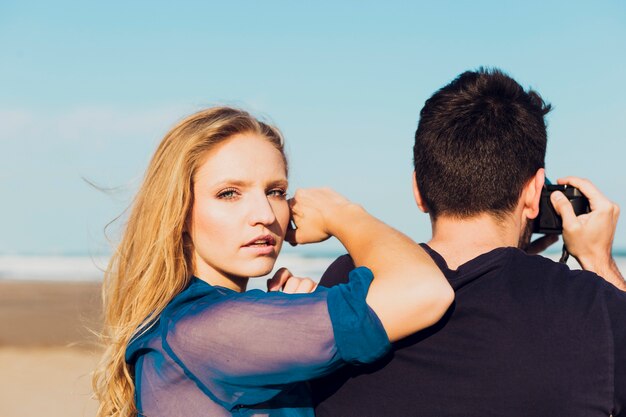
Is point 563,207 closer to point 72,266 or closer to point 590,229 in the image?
point 590,229

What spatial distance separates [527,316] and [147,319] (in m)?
1.19

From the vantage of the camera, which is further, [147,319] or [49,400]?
[49,400]

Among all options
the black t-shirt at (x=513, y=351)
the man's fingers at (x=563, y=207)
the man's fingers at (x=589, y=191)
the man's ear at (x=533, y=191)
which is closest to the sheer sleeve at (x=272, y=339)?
the black t-shirt at (x=513, y=351)

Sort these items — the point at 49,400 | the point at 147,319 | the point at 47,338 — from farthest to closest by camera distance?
the point at 47,338 → the point at 49,400 → the point at 147,319

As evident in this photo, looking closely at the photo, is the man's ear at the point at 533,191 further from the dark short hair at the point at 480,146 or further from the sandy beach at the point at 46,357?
the sandy beach at the point at 46,357

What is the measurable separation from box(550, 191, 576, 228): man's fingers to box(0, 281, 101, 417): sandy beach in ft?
6.70

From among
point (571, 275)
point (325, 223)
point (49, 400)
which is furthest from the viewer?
point (49, 400)

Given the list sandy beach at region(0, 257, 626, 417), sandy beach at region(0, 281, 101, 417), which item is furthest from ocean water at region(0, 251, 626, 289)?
sandy beach at region(0, 281, 101, 417)

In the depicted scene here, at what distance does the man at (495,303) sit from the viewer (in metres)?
2.29

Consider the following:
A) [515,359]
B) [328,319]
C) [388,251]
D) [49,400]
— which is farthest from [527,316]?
[49,400]

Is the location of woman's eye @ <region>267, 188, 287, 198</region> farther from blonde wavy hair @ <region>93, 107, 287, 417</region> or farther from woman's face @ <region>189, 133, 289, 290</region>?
blonde wavy hair @ <region>93, 107, 287, 417</region>

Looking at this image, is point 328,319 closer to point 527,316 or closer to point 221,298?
point 221,298

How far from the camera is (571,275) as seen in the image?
2.37 m

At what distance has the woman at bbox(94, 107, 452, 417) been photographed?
7.30ft
